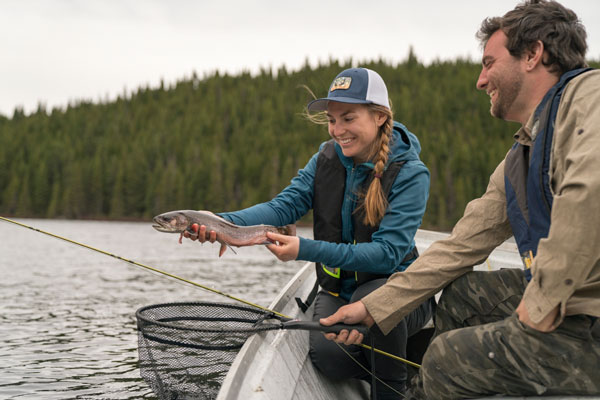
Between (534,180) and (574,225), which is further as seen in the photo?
(534,180)

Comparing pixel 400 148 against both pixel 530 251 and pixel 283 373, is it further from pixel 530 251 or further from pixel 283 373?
pixel 283 373

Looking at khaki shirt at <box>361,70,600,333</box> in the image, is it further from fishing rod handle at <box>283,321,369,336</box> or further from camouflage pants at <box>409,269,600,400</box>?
fishing rod handle at <box>283,321,369,336</box>

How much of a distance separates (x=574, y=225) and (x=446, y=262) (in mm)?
1138

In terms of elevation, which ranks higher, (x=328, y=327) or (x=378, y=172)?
(x=378, y=172)

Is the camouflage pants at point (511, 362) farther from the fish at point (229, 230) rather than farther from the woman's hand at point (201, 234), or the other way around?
the woman's hand at point (201, 234)

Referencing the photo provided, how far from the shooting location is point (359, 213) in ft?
13.4

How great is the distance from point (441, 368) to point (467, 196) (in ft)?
273

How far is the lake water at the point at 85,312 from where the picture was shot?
23.1 feet

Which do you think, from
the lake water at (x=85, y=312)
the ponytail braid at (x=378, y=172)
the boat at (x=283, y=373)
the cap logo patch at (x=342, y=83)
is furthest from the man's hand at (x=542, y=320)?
the lake water at (x=85, y=312)

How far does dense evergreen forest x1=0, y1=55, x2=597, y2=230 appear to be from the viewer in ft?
296

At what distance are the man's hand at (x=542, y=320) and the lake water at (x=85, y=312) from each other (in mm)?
4899

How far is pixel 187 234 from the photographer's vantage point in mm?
3689

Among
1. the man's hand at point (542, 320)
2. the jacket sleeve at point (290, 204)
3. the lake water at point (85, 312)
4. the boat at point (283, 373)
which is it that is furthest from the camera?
the lake water at point (85, 312)

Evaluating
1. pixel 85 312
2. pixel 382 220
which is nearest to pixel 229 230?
pixel 382 220
